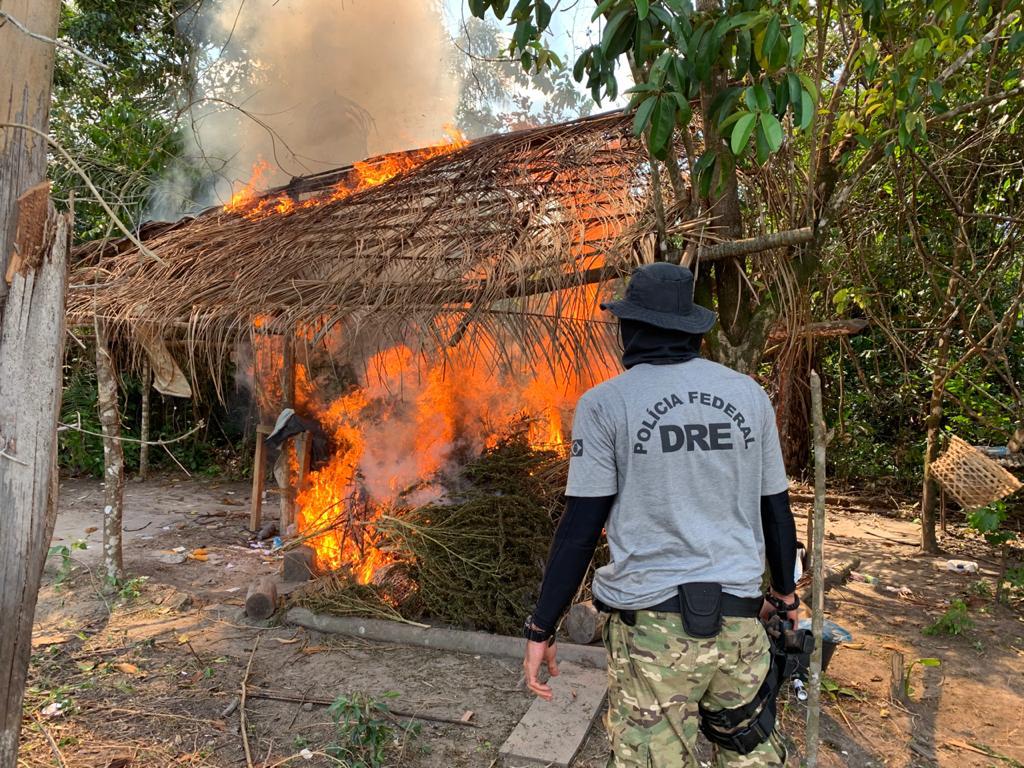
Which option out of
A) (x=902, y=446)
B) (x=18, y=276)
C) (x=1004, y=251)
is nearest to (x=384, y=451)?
(x=18, y=276)

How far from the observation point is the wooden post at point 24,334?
2127 mm

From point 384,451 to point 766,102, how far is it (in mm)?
4766

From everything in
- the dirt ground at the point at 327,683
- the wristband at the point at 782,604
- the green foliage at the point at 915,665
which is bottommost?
the dirt ground at the point at 327,683

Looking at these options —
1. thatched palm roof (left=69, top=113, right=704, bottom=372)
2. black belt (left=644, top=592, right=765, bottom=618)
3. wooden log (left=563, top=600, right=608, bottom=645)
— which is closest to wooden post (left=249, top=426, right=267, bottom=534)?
thatched palm roof (left=69, top=113, right=704, bottom=372)

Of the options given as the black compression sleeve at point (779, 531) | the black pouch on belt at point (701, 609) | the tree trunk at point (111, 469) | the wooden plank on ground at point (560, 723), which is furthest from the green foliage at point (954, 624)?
the tree trunk at point (111, 469)

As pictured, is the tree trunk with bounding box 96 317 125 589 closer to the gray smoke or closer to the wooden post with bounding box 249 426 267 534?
the wooden post with bounding box 249 426 267 534

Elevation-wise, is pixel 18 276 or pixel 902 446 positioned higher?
pixel 18 276

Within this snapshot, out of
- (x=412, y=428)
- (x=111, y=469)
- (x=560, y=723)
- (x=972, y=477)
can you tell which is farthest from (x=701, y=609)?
(x=111, y=469)

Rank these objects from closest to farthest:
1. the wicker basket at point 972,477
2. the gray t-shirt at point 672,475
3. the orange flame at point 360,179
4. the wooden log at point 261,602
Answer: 1. the gray t-shirt at point 672,475
2. the wooden log at point 261,602
3. the wicker basket at point 972,477
4. the orange flame at point 360,179

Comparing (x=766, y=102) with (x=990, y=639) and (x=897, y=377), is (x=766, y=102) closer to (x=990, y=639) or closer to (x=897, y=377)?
(x=990, y=639)

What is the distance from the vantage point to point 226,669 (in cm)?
464

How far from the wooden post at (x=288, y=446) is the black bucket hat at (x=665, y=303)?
4585 mm

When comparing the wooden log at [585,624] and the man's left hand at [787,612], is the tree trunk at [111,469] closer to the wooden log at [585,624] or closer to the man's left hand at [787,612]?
the wooden log at [585,624]

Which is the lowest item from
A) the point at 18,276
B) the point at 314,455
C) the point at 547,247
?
the point at 314,455
